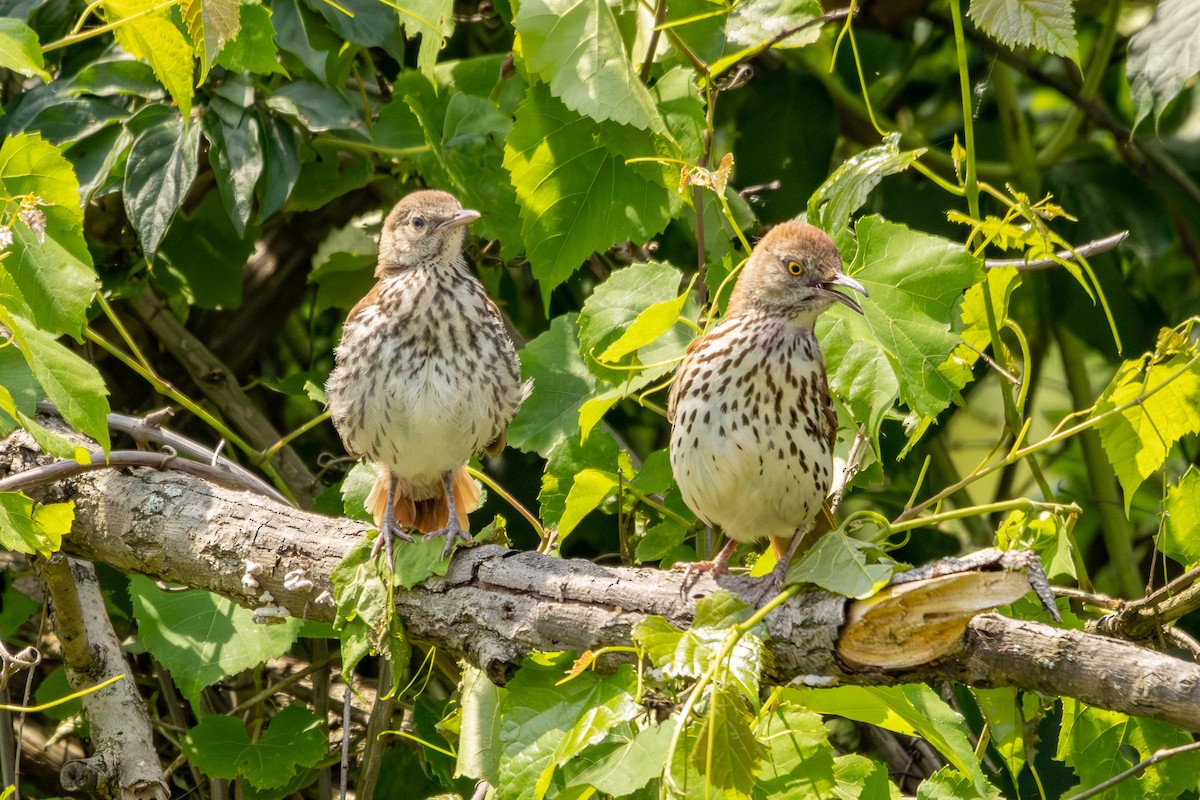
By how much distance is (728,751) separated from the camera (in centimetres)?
202

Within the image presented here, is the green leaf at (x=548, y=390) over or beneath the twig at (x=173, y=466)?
over

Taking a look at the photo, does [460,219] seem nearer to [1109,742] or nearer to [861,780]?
[861,780]

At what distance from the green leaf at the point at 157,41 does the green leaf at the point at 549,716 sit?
53.9 inches

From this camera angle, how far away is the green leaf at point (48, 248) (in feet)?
8.40

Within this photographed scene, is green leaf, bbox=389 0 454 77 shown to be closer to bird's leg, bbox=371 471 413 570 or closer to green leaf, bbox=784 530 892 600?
bird's leg, bbox=371 471 413 570

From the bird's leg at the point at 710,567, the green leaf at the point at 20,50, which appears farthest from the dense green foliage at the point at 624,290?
the bird's leg at the point at 710,567

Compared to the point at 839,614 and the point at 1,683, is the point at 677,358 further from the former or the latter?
the point at 1,683

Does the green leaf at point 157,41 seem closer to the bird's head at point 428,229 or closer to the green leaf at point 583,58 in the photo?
the green leaf at point 583,58

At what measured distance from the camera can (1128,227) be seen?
476 centimetres

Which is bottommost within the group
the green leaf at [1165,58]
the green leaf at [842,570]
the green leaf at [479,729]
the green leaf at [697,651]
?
the green leaf at [479,729]

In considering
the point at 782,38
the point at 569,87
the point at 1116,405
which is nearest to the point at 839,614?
the point at 1116,405

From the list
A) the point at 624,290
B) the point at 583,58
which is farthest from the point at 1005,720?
the point at 583,58

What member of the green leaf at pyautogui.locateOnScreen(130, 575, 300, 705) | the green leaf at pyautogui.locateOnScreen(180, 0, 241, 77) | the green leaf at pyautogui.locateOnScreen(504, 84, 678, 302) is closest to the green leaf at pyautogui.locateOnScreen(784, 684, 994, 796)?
the green leaf at pyautogui.locateOnScreen(504, 84, 678, 302)

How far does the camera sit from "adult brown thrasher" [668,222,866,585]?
3053 millimetres
